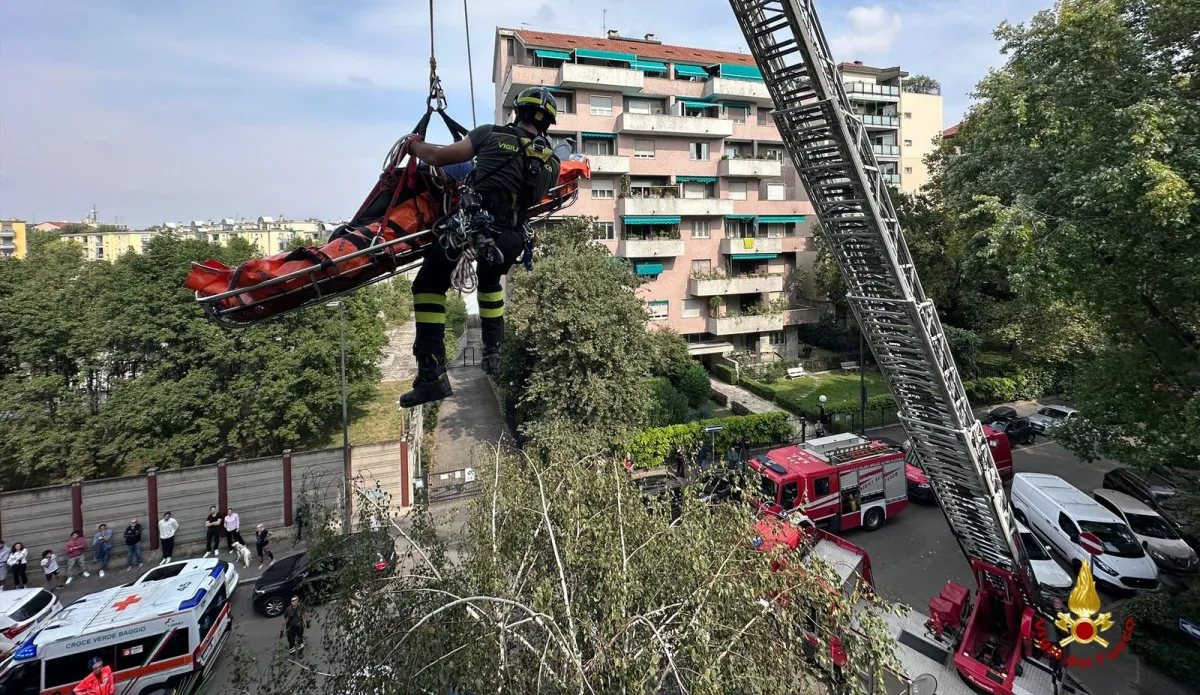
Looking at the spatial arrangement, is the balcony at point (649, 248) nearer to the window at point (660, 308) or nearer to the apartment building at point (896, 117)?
the window at point (660, 308)

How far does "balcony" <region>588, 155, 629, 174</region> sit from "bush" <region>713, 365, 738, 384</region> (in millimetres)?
11992

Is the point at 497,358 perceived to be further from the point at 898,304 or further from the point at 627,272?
the point at 627,272

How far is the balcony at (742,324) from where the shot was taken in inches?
1182

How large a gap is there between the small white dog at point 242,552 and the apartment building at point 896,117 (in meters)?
40.5

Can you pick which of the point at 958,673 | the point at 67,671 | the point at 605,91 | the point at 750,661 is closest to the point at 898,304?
the point at 750,661

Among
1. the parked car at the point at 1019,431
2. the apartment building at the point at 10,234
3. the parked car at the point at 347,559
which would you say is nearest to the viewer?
the parked car at the point at 347,559

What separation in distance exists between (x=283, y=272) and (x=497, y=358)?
1.98 m

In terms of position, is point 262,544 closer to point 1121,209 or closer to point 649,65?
point 1121,209

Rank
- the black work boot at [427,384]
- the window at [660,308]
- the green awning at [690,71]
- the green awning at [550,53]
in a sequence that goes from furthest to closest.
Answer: the green awning at [690,71] < the window at [660,308] < the green awning at [550,53] < the black work boot at [427,384]

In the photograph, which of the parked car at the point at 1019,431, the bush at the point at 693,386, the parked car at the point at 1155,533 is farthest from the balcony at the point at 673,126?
the parked car at the point at 1155,533

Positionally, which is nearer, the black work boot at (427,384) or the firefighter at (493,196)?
the firefighter at (493,196)

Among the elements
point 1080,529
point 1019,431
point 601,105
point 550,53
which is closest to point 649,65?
point 601,105

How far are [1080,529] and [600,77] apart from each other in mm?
25349

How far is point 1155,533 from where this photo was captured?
1380cm
